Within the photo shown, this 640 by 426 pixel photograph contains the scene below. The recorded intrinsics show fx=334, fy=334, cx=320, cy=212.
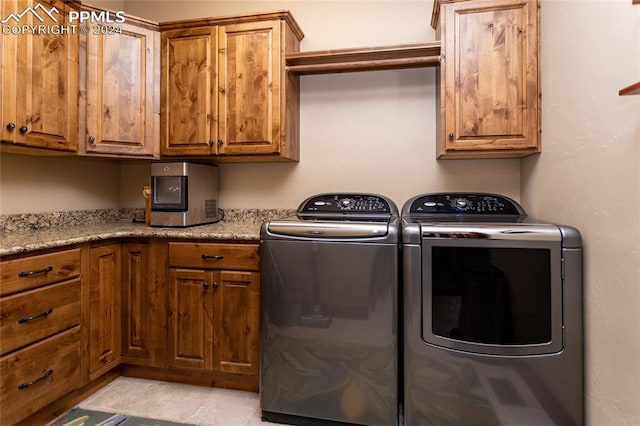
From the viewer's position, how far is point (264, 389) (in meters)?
1.67

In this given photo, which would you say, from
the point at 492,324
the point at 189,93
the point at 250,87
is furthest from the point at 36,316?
the point at 492,324

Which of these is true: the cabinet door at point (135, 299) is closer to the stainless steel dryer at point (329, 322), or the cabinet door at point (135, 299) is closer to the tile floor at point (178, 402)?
the tile floor at point (178, 402)

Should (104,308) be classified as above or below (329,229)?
below

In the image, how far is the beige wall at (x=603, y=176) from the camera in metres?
1.10

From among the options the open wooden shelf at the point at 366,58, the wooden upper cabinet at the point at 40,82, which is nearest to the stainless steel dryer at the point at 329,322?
the open wooden shelf at the point at 366,58

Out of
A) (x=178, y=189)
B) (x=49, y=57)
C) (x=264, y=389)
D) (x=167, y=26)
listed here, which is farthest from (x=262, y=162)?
(x=264, y=389)

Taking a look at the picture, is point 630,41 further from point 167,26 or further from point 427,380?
point 167,26

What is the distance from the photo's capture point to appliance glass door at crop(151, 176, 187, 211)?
214 cm

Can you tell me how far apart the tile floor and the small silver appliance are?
3.22 feet

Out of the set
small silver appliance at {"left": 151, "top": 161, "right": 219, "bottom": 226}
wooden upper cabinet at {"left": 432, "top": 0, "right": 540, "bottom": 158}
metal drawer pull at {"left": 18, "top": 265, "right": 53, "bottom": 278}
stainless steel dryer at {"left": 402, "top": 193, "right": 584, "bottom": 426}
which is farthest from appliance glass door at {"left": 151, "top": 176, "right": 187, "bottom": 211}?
wooden upper cabinet at {"left": 432, "top": 0, "right": 540, "bottom": 158}

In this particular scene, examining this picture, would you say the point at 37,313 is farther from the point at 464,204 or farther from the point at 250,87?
the point at 464,204

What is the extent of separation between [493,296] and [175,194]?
74.6 inches

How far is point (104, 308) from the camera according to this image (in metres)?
1.89

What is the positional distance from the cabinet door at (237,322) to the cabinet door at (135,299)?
47 cm
